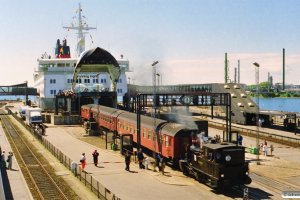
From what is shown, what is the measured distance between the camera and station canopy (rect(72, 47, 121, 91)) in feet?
231

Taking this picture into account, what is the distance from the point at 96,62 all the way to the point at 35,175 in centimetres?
4557

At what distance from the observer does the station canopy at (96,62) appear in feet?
231

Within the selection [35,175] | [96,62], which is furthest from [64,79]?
[35,175]

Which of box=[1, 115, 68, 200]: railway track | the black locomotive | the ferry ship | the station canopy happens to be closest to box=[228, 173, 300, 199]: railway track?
the black locomotive

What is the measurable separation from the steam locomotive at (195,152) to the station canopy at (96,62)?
31881 millimetres

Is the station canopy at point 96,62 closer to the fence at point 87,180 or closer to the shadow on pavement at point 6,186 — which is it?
the fence at point 87,180

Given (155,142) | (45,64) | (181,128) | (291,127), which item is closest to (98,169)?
(155,142)

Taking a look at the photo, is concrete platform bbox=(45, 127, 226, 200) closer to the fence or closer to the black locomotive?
the fence

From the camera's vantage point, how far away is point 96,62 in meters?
71.8

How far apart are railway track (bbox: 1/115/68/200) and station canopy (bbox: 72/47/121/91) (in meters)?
28.4

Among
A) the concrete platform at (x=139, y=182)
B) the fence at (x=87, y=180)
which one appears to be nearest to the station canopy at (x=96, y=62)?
the fence at (x=87, y=180)

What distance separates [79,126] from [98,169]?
35159 millimetres

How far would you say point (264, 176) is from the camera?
27641mm

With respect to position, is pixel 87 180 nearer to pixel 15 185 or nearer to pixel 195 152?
pixel 15 185
